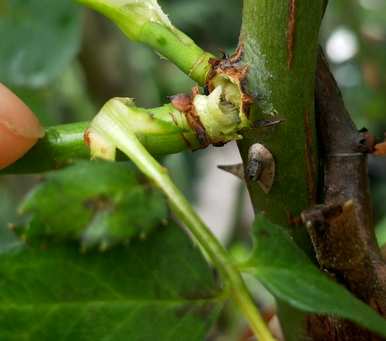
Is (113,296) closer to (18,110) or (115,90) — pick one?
(18,110)

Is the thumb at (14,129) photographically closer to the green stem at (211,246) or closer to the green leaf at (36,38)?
the green stem at (211,246)

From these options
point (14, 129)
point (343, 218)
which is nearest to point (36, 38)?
point (14, 129)

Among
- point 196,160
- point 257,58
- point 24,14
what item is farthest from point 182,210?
point 196,160

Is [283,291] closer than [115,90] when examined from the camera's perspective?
Yes

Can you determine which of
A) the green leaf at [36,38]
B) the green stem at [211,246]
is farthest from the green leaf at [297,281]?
the green leaf at [36,38]

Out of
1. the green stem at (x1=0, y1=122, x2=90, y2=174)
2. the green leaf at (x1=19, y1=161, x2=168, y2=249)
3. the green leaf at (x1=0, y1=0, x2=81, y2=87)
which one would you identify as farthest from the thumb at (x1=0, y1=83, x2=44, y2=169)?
the green leaf at (x1=0, y1=0, x2=81, y2=87)
